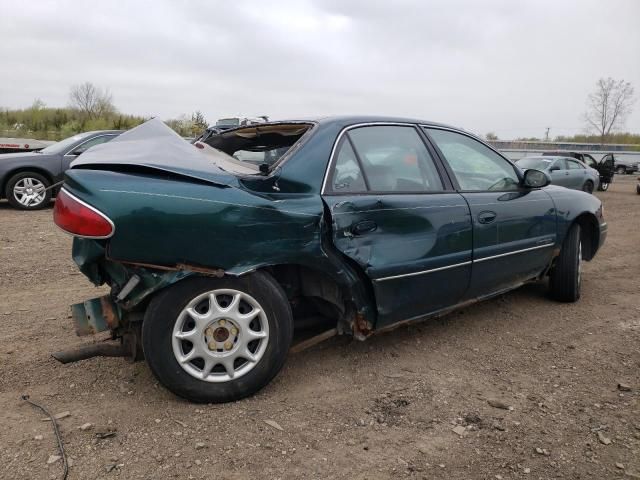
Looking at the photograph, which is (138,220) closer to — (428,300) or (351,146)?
(351,146)

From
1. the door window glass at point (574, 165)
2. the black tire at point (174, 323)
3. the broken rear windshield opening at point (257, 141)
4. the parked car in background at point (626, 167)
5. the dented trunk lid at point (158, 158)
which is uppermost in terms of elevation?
the parked car in background at point (626, 167)

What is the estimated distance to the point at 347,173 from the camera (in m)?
2.97

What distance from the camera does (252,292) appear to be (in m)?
2.62

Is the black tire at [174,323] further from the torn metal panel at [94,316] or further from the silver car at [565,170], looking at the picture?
the silver car at [565,170]

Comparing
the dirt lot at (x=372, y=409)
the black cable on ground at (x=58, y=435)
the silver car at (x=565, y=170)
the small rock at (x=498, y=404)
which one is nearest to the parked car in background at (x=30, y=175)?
the dirt lot at (x=372, y=409)

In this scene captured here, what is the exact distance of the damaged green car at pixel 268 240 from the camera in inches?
94.9

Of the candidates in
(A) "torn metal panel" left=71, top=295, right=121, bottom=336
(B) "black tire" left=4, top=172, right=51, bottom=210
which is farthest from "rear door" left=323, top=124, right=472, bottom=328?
(B) "black tire" left=4, top=172, right=51, bottom=210

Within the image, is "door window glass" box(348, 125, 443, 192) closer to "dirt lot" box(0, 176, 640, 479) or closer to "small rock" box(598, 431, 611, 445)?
"dirt lot" box(0, 176, 640, 479)

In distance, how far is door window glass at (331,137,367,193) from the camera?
9.53 ft

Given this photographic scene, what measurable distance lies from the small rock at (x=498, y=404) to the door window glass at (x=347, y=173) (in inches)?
53.6

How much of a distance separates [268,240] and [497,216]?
187 centimetres

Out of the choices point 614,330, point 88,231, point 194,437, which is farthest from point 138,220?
point 614,330

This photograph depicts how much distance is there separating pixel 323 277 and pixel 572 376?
64.8 inches

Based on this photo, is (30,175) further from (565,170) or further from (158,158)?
(565,170)
